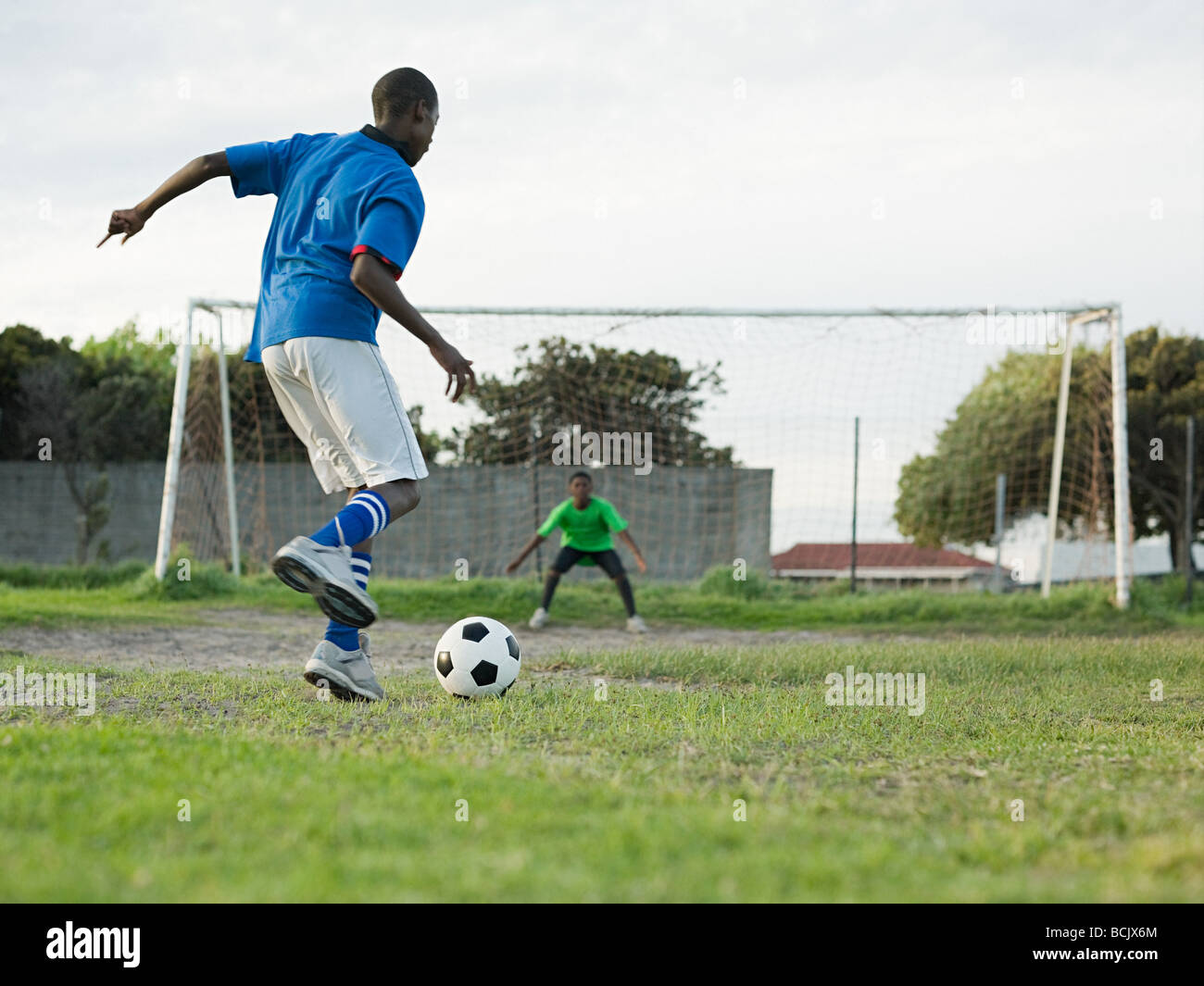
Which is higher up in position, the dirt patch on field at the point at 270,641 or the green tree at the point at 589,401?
the green tree at the point at 589,401

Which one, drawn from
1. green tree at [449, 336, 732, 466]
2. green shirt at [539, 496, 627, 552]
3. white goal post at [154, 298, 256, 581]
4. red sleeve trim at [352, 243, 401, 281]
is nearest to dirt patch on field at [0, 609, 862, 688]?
green shirt at [539, 496, 627, 552]

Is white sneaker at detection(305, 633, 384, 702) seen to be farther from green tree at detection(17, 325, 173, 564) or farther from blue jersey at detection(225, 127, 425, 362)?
green tree at detection(17, 325, 173, 564)

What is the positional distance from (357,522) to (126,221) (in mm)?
1915

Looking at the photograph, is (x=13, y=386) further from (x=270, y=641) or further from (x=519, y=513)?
(x=270, y=641)

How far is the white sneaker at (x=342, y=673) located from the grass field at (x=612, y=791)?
10cm

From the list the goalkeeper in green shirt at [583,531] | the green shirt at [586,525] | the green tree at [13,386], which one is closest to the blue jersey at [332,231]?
the goalkeeper in green shirt at [583,531]

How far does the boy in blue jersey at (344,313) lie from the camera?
4273mm

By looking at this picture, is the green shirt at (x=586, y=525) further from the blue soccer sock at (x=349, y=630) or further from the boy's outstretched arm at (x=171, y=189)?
the boy's outstretched arm at (x=171, y=189)

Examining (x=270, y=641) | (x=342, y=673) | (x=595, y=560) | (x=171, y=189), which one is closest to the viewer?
(x=342, y=673)

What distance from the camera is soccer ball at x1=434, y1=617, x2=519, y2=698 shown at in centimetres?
508

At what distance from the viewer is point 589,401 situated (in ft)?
51.7

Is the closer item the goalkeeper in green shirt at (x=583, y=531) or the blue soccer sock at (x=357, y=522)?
the blue soccer sock at (x=357, y=522)

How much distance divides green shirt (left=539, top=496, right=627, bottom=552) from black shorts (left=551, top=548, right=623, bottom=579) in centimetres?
5

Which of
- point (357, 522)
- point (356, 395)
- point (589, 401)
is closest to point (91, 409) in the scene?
point (589, 401)
